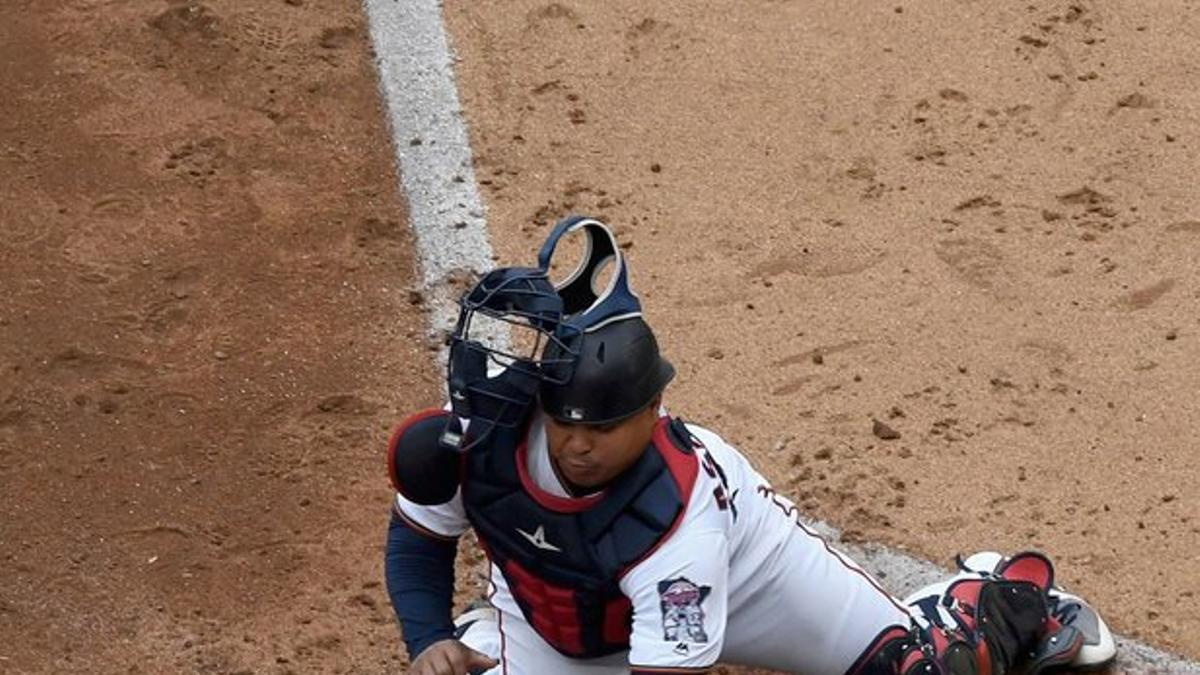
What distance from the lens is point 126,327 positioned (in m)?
6.82

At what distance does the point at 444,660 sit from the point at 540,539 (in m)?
0.39

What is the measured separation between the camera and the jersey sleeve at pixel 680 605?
451cm

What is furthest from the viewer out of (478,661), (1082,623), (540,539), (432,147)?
(432,147)

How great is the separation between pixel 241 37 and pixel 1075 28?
2886 millimetres

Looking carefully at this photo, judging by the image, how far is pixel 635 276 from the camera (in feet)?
22.6

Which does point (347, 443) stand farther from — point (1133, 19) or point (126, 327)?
point (1133, 19)

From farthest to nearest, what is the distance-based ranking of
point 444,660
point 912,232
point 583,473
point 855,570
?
1. point 912,232
2. point 855,570
3. point 444,660
4. point 583,473

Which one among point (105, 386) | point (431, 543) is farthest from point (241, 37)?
point (431, 543)

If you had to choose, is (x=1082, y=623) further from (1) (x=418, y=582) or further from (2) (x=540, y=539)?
(1) (x=418, y=582)

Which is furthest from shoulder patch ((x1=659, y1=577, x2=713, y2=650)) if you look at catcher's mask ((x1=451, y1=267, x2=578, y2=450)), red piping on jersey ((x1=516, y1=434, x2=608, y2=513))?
catcher's mask ((x1=451, y1=267, x2=578, y2=450))

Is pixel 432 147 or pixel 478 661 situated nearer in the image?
pixel 478 661

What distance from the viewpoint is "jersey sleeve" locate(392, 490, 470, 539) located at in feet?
16.1

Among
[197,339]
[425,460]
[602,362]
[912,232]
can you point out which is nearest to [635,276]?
[912,232]

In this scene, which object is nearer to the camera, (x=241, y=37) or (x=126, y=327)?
(x=126, y=327)
